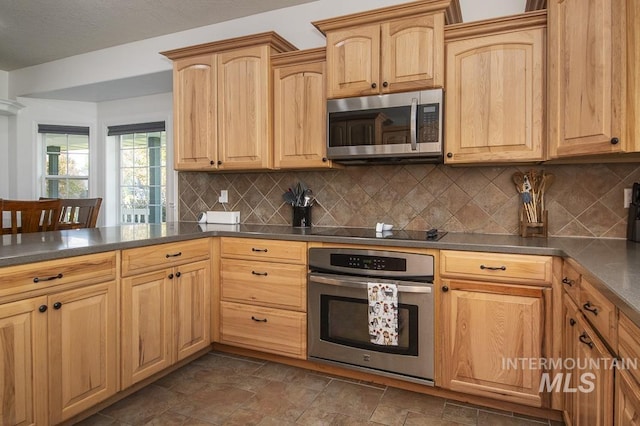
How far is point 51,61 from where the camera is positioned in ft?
13.6

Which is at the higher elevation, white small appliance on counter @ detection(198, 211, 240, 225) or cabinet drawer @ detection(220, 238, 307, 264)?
white small appliance on counter @ detection(198, 211, 240, 225)

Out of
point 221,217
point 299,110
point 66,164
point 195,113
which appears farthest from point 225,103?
point 66,164

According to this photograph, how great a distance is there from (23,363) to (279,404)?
3.93ft

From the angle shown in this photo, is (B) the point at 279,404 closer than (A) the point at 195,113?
Yes

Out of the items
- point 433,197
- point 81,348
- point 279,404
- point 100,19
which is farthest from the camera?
point 100,19

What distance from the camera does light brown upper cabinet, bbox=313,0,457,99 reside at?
2.31m

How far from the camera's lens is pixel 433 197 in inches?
105

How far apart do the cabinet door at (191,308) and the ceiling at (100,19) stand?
201cm

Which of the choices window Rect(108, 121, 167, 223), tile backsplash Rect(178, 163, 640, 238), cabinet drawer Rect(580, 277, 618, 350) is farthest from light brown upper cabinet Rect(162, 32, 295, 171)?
cabinet drawer Rect(580, 277, 618, 350)

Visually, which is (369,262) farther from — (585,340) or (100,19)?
(100,19)

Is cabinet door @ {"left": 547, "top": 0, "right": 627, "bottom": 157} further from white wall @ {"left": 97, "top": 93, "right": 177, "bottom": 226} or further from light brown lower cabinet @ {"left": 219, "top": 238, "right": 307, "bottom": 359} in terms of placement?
white wall @ {"left": 97, "top": 93, "right": 177, "bottom": 226}

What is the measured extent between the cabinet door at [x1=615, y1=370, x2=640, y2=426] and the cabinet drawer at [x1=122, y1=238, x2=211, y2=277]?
6.88 feet

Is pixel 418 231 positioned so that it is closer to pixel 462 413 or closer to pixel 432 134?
pixel 432 134

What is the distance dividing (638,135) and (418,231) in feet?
4.34
